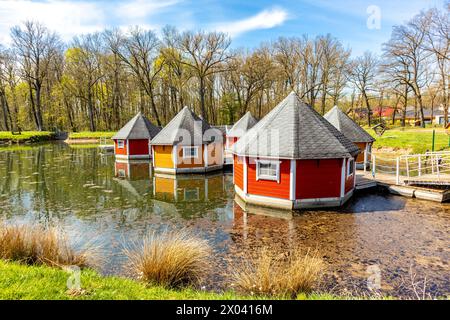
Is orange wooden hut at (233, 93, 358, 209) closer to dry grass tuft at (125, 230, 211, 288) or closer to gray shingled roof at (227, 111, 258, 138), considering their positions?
dry grass tuft at (125, 230, 211, 288)

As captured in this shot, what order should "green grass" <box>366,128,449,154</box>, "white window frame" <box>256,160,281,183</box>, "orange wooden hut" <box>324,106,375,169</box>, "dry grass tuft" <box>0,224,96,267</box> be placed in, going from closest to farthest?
"dry grass tuft" <box>0,224,96,267</box> → "white window frame" <box>256,160,281,183</box> → "orange wooden hut" <box>324,106,375,169</box> → "green grass" <box>366,128,449,154</box>

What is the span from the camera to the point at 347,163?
1252cm

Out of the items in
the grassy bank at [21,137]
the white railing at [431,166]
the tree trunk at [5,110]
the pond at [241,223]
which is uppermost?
the tree trunk at [5,110]

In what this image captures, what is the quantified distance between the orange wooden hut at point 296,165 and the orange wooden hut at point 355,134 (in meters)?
7.45

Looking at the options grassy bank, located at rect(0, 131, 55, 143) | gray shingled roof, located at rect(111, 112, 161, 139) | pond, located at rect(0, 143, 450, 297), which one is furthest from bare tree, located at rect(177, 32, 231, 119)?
pond, located at rect(0, 143, 450, 297)

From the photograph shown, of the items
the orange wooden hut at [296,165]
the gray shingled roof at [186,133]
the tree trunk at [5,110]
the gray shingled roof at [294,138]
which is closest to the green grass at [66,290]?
the orange wooden hut at [296,165]

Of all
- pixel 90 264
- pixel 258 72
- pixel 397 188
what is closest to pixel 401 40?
pixel 258 72

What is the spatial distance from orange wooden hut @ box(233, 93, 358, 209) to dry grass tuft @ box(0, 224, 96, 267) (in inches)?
300

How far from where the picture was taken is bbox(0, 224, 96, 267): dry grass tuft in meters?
6.08

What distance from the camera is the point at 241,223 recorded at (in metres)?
10.5

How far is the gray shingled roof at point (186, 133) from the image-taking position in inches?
817

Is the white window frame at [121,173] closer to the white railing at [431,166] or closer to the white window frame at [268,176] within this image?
the white window frame at [268,176]
